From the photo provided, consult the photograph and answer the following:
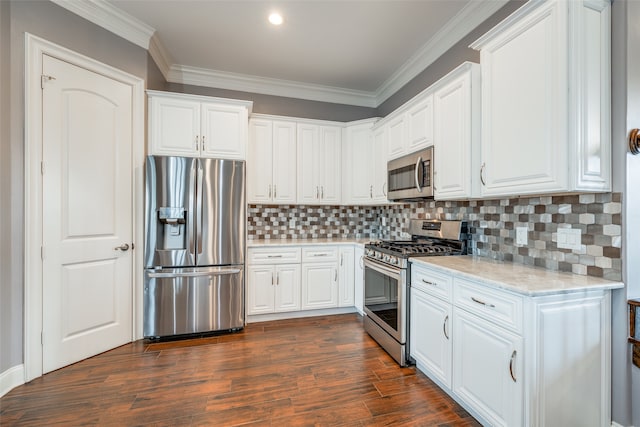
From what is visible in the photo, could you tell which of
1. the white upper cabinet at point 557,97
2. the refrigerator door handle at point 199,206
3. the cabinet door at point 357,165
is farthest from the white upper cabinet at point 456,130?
the refrigerator door handle at point 199,206

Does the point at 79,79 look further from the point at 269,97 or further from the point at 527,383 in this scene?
the point at 527,383

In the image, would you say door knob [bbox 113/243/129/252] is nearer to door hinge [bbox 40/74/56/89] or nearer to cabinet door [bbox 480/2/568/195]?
door hinge [bbox 40/74/56/89]

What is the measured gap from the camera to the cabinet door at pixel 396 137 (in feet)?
9.61

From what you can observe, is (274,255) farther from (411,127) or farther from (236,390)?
(411,127)

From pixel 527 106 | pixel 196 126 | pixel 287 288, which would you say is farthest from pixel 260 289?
pixel 527 106

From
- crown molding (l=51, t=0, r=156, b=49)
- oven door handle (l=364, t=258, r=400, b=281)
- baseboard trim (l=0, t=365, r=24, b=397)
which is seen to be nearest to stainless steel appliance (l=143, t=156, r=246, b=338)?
baseboard trim (l=0, t=365, r=24, b=397)

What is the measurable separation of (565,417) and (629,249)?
89 cm

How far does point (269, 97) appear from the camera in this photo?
3830 millimetres

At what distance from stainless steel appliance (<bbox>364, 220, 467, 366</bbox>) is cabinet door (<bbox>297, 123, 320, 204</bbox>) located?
3.79ft

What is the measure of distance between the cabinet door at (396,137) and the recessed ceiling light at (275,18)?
1430 mm

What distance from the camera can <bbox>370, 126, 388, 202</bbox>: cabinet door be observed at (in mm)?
3307

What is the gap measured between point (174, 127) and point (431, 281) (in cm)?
277

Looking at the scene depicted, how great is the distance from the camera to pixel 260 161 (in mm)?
3543

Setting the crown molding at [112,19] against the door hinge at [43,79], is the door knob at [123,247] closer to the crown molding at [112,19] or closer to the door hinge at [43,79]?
the door hinge at [43,79]
